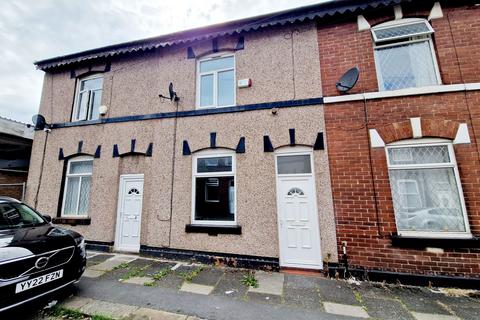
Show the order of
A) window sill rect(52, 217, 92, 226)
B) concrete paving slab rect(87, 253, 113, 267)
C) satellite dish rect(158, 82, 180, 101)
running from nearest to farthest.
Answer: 1. concrete paving slab rect(87, 253, 113, 267)
2. satellite dish rect(158, 82, 180, 101)
3. window sill rect(52, 217, 92, 226)

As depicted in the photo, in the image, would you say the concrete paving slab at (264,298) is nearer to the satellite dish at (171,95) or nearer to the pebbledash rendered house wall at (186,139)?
the pebbledash rendered house wall at (186,139)

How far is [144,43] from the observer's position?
21.6ft

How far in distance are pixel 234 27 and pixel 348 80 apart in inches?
130

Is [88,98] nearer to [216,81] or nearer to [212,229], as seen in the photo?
[216,81]

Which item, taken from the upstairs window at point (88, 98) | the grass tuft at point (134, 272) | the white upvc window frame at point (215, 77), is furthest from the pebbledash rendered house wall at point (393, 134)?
the upstairs window at point (88, 98)

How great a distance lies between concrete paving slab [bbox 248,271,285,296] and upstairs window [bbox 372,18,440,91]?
4843mm

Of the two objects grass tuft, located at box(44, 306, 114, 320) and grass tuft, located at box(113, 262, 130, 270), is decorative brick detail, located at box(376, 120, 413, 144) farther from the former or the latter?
grass tuft, located at box(113, 262, 130, 270)

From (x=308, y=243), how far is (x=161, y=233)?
3717mm

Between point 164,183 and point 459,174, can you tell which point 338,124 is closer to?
point 459,174

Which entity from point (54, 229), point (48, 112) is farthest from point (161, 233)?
point (48, 112)

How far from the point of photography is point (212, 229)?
17.5 ft

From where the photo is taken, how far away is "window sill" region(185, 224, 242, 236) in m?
5.16

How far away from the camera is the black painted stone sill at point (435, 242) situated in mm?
4016

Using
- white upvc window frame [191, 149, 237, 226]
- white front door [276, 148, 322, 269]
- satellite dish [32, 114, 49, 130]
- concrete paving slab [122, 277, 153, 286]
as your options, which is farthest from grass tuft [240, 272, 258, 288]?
satellite dish [32, 114, 49, 130]
